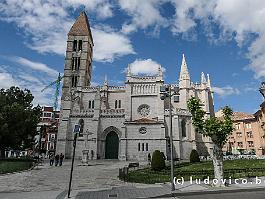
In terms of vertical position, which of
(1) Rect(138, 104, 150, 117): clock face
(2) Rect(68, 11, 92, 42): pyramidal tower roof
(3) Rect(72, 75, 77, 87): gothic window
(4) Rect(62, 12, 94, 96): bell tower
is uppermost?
(2) Rect(68, 11, 92, 42): pyramidal tower roof

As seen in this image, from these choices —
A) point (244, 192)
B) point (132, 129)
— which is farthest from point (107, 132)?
point (244, 192)

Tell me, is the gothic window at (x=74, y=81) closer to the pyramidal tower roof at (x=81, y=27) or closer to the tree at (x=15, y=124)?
the pyramidal tower roof at (x=81, y=27)

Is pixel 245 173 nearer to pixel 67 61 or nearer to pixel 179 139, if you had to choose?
pixel 179 139

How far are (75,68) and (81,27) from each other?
1180 cm

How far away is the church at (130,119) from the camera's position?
44656mm

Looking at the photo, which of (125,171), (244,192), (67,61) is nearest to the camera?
(244,192)

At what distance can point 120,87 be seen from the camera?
54656mm

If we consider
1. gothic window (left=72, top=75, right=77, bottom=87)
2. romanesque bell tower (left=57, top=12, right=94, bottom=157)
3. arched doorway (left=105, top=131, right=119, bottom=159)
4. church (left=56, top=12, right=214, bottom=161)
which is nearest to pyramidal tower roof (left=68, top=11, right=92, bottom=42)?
romanesque bell tower (left=57, top=12, right=94, bottom=157)

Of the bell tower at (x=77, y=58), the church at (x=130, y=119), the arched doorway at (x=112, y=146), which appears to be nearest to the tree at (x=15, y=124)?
the church at (x=130, y=119)

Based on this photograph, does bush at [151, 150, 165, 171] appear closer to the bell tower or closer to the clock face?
the clock face

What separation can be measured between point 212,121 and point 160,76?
3534 cm

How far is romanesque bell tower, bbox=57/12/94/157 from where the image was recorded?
5036 centimetres

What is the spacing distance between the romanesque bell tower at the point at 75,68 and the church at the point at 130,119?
8.4 inches

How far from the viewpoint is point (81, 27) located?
63.2 m
